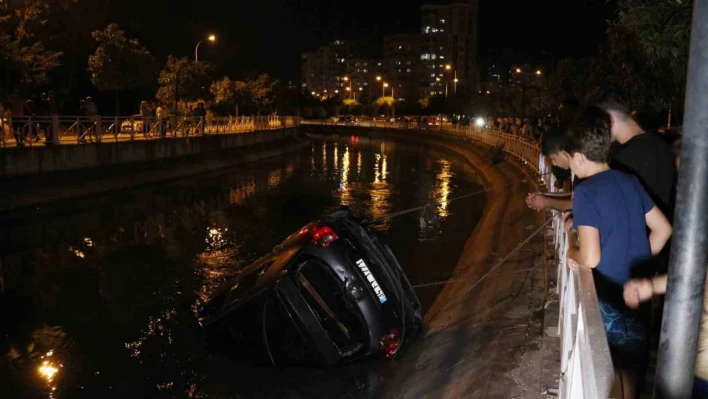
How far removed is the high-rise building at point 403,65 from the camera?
16488 cm

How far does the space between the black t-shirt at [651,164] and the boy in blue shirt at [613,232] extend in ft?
2.18

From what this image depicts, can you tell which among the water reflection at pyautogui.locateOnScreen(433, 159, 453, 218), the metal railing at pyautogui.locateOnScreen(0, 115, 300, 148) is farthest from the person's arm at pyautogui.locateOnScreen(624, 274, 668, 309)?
the metal railing at pyautogui.locateOnScreen(0, 115, 300, 148)

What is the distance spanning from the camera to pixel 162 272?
11836 millimetres

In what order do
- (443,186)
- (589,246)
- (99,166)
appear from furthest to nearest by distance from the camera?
(443,186) < (99,166) < (589,246)

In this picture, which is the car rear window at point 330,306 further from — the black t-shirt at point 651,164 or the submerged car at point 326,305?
the black t-shirt at point 651,164

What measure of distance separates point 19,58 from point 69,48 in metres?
18.2

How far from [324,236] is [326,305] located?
2.53ft

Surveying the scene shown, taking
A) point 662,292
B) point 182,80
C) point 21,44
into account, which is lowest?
point 662,292

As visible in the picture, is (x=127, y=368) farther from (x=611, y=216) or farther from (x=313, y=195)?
(x=313, y=195)

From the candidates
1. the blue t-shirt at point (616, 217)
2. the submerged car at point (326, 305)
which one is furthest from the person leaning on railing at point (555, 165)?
the submerged car at point (326, 305)

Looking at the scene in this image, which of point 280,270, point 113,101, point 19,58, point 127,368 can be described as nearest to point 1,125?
point 19,58

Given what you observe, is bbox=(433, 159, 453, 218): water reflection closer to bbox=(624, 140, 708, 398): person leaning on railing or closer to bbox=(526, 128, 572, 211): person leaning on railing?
bbox=(526, 128, 572, 211): person leaning on railing

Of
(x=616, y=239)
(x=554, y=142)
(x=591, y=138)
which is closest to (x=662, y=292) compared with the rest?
(x=616, y=239)

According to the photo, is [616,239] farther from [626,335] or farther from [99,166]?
[99,166]
